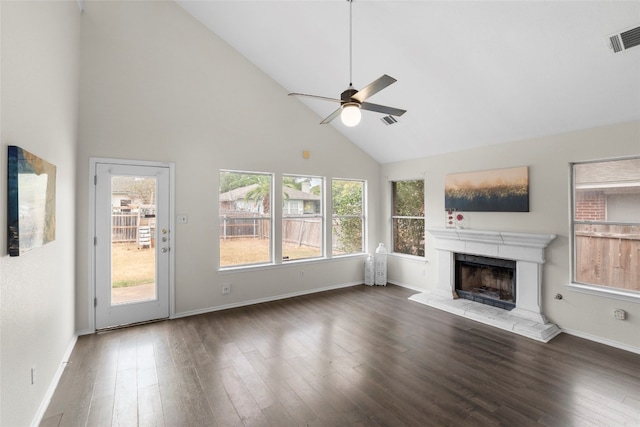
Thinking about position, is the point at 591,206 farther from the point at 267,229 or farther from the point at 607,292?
the point at 267,229

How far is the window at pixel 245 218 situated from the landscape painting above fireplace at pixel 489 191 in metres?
3.19

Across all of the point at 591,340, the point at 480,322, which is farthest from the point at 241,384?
the point at 591,340

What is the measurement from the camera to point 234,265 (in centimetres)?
488

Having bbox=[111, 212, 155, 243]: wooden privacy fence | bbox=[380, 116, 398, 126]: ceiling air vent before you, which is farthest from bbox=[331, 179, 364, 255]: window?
bbox=[111, 212, 155, 243]: wooden privacy fence

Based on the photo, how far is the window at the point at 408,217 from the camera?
584 centimetres

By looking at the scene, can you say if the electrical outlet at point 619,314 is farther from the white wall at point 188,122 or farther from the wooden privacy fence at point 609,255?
the white wall at point 188,122

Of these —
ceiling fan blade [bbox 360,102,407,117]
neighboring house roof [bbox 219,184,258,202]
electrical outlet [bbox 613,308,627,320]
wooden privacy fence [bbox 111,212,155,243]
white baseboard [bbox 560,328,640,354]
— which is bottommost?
white baseboard [bbox 560,328,640,354]

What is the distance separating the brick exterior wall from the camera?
11.9 feet

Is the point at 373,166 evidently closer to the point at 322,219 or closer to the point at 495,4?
the point at 322,219

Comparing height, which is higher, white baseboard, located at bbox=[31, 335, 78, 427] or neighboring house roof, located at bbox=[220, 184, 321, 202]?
neighboring house roof, located at bbox=[220, 184, 321, 202]

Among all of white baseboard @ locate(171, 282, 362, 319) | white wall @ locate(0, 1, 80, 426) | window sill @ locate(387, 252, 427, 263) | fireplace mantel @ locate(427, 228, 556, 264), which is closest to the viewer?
white wall @ locate(0, 1, 80, 426)

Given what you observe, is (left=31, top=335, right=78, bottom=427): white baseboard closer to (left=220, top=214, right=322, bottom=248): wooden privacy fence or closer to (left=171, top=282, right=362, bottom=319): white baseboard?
(left=171, top=282, right=362, bottom=319): white baseboard

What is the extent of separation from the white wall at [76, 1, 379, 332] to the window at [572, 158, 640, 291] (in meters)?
3.95

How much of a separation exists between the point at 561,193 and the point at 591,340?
1.84 meters
